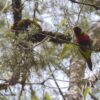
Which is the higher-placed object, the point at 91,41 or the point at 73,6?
the point at 73,6

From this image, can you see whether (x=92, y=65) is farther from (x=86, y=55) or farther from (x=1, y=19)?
(x=1, y=19)

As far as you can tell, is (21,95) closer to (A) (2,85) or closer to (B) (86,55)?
(A) (2,85)

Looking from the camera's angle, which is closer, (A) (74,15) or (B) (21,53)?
(B) (21,53)

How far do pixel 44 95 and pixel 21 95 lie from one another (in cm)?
16

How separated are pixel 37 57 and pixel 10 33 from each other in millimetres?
227

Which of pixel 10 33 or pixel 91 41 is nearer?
pixel 10 33

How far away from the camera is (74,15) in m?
2.34

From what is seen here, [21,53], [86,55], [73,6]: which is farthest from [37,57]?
[73,6]

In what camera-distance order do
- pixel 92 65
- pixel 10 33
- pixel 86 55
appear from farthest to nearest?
pixel 92 65, pixel 86 55, pixel 10 33

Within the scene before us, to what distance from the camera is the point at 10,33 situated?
1983 mm

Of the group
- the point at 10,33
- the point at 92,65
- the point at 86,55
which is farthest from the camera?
the point at 92,65

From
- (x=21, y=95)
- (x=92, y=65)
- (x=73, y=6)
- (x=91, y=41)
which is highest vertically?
(x=73, y=6)

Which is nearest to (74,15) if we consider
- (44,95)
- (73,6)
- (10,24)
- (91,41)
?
(73,6)

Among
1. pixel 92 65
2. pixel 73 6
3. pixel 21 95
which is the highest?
pixel 73 6
